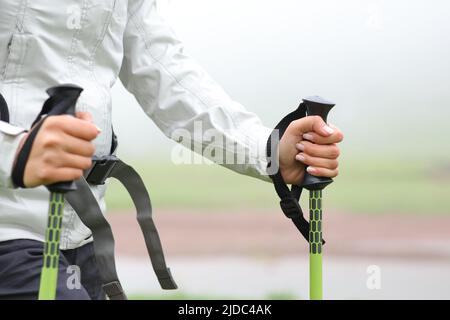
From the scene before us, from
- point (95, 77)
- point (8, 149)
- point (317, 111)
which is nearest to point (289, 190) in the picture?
point (317, 111)

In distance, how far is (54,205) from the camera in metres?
1.07

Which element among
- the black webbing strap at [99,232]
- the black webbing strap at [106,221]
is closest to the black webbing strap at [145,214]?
the black webbing strap at [106,221]

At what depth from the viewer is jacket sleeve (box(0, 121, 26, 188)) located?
107 cm

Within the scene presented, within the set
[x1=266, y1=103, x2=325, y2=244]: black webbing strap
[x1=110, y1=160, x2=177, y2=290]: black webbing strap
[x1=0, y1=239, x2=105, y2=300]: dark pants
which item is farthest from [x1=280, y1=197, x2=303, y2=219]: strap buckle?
[x1=0, y1=239, x2=105, y2=300]: dark pants

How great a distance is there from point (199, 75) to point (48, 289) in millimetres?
531

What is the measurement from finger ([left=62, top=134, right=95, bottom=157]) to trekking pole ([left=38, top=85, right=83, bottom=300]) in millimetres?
41

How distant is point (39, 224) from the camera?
1261 millimetres

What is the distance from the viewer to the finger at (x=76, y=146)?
1.02 metres

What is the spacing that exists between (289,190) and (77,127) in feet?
1.42

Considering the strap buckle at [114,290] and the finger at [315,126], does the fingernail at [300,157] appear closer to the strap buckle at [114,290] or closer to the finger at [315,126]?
the finger at [315,126]

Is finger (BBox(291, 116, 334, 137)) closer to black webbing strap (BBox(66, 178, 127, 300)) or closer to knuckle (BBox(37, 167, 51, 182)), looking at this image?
black webbing strap (BBox(66, 178, 127, 300))

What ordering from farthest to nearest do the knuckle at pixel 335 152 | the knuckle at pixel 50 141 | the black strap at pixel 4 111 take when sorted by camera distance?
the knuckle at pixel 335 152
the black strap at pixel 4 111
the knuckle at pixel 50 141

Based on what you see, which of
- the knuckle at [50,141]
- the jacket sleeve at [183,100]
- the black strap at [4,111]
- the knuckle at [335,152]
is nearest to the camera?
the knuckle at [50,141]
